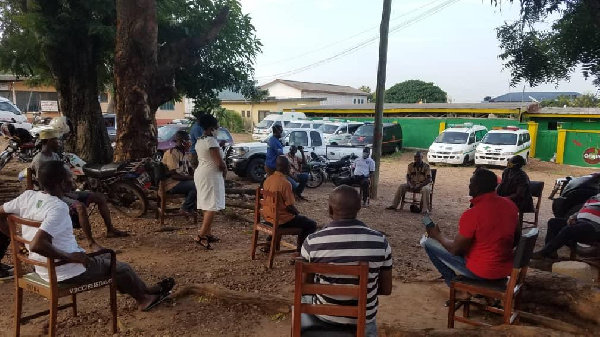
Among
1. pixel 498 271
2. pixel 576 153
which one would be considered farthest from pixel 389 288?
pixel 576 153

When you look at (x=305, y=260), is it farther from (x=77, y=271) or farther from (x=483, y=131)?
(x=483, y=131)

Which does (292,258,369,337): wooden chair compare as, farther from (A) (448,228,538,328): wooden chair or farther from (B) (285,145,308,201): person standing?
(B) (285,145,308,201): person standing

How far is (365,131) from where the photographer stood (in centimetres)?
2272

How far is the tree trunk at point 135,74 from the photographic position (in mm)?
7988

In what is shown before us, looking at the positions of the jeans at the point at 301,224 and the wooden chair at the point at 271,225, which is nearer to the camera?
the wooden chair at the point at 271,225

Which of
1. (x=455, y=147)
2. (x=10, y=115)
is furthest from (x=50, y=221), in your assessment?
(x=10, y=115)

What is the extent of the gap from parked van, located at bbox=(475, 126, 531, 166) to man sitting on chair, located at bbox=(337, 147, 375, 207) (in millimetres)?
10719

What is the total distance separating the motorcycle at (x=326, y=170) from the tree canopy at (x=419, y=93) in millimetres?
37254

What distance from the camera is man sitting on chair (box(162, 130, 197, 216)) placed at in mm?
7078

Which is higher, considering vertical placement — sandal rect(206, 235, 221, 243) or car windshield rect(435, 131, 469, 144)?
car windshield rect(435, 131, 469, 144)

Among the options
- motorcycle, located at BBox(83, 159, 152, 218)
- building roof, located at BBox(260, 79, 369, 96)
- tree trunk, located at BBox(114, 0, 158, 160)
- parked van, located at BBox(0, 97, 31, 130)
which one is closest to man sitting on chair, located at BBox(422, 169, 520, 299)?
motorcycle, located at BBox(83, 159, 152, 218)

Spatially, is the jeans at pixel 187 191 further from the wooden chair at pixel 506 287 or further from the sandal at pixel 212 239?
the wooden chair at pixel 506 287

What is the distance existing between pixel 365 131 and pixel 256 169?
10.6 metres

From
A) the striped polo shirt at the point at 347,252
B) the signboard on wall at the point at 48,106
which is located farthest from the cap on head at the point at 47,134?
the signboard on wall at the point at 48,106
